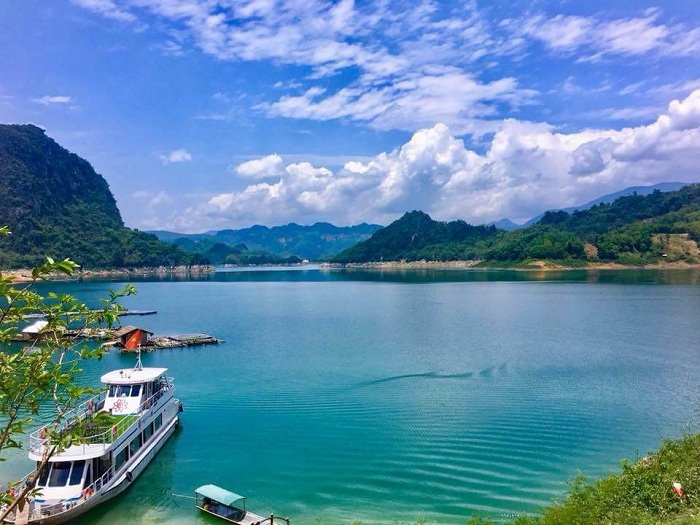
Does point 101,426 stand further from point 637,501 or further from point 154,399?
point 637,501

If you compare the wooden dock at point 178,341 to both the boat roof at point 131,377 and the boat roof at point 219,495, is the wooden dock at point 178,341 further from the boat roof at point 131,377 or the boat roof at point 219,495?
the boat roof at point 219,495

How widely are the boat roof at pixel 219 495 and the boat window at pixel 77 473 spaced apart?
4765mm

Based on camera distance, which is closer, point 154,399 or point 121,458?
point 121,458

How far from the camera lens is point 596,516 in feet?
54.5

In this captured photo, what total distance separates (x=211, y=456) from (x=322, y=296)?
9202 cm

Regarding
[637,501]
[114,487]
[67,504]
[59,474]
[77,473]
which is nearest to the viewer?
[637,501]

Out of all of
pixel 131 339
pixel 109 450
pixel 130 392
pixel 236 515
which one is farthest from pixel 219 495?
pixel 131 339

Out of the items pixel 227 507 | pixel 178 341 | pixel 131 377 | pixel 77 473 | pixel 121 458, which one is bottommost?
pixel 227 507

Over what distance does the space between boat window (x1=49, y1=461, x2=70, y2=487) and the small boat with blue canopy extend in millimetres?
5305

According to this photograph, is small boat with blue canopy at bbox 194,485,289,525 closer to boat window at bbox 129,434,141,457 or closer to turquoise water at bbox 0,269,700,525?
turquoise water at bbox 0,269,700,525

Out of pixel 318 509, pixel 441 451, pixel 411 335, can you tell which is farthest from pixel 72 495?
pixel 411 335

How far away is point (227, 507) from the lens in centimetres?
2077

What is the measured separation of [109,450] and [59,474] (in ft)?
6.51

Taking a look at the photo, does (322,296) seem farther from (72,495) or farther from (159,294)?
(72,495)
